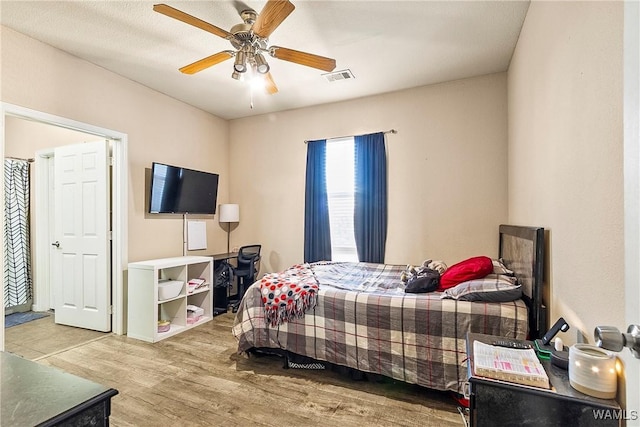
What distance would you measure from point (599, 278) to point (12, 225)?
6.05m

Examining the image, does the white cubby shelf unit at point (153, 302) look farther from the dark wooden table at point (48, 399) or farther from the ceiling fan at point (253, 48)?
the dark wooden table at point (48, 399)

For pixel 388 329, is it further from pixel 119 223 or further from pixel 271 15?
pixel 119 223

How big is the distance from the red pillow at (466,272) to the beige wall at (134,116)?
3368 millimetres

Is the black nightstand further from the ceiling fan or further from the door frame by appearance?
the door frame

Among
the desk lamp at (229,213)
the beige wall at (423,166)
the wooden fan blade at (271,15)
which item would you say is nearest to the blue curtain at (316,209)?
the beige wall at (423,166)

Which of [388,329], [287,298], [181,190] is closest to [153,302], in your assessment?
[181,190]

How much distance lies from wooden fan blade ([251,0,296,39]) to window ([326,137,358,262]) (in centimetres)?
216

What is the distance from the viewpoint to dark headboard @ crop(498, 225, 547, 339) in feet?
5.98

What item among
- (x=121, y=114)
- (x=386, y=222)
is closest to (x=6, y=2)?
(x=121, y=114)

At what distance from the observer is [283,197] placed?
4.59 meters

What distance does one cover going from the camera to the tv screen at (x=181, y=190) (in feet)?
12.0

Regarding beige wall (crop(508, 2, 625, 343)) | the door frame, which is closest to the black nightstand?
beige wall (crop(508, 2, 625, 343))

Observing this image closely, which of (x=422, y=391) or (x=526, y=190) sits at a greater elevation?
(x=526, y=190)

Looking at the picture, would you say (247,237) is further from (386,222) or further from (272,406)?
(272,406)
